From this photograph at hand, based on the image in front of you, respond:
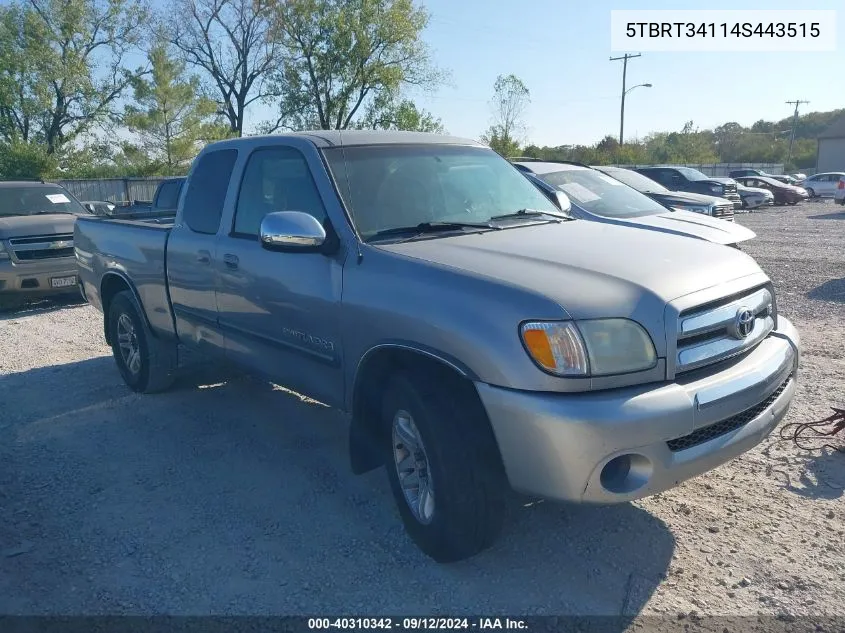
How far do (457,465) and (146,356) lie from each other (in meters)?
3.77

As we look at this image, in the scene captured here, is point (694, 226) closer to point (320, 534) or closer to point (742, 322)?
point (742, 322)

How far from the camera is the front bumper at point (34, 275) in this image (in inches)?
378

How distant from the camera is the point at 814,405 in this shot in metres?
5.33

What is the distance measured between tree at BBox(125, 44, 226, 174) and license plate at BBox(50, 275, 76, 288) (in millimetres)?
29610

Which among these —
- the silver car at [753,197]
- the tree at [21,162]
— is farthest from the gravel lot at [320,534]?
the tree at [21,162]

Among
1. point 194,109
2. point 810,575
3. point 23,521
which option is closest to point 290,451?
point 23,521

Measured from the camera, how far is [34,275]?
9734 mm

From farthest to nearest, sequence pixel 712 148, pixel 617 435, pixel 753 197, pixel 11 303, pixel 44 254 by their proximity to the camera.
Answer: pixel 712 148 < pixel 753 197 < pixel 11 303 < pixel 44 254 < pixel 617 435

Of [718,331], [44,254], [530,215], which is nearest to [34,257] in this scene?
[44,254]

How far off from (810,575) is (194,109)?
40.8m

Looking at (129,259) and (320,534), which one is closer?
(320,534)

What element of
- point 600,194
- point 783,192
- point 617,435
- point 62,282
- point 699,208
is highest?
point 600,194

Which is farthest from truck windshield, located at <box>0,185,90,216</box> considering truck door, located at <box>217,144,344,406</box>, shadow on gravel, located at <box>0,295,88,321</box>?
truck door, located at <box>217,144,344,406</box>

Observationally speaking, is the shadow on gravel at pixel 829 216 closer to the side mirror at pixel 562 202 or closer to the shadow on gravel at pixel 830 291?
the shadow on gravel at pixel 830 291
